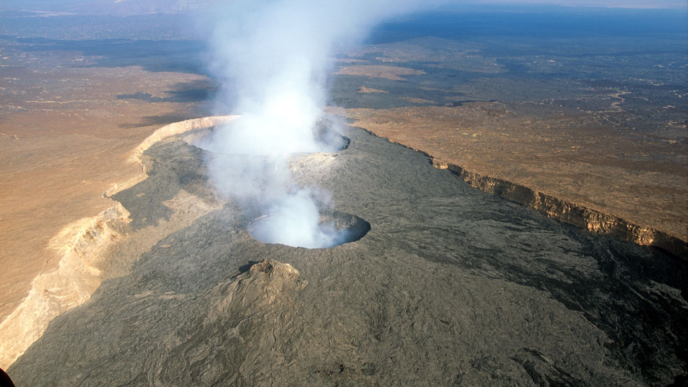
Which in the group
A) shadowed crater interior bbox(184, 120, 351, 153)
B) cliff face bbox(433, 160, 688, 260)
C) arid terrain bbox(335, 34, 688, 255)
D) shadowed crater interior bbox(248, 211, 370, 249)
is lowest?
shadowed crater interior bbox(248, 211, 370, 249)

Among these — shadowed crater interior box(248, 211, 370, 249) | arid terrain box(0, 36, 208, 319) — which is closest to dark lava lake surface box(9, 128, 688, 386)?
shadowed crater interior box(248, 211, 370, 249)

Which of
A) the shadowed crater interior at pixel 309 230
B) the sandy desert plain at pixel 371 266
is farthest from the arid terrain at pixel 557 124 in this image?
the shadowed crater interior at pixel 309 230

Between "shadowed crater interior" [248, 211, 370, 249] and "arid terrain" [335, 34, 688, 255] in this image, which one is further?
"arid terrain" [335, 34, 688, 255]

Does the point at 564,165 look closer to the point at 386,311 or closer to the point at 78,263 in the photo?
the point at 386,311

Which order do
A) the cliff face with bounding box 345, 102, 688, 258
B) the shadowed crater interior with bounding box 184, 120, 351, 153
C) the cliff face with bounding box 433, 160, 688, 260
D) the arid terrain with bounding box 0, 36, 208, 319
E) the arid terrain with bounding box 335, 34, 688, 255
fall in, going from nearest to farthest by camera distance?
the arid terrain with bounding box 0, 36, 208, 319 → the cliff face with bounding box 433, 160, 688, 260 → the cliff face with bounding box 345, 102, 688, 258 → the arid terrain with bounding box 335, 34, 688, 255 → the shadowed crater interior with bounding box 184, 120, 351, 153

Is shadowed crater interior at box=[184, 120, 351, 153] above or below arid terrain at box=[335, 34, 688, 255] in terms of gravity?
below

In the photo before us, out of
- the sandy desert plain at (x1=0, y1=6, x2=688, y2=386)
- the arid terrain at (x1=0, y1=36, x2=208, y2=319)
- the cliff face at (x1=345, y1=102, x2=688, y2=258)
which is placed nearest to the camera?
the sandy desert plain at (x1=0, y1=6, x2=688, y2=386)

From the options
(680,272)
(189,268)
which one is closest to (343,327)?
(189,268)

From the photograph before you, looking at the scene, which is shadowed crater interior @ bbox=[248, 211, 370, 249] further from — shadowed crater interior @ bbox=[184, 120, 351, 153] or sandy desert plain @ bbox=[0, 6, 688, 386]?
shadowed crater interior @ bbox=[184, 120, 351, 153]
